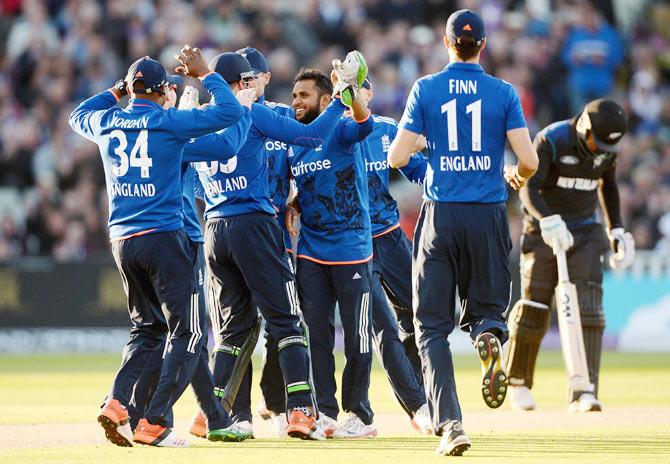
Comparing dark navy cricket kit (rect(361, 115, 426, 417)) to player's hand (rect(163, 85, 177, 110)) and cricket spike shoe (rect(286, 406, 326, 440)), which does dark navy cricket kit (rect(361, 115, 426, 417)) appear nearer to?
cricket spike shoe (rect(286, 406, 326, 440))

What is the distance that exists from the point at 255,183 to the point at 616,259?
4.17 m

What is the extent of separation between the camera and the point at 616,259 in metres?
12.9

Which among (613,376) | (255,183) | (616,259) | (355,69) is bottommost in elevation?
(613,376)

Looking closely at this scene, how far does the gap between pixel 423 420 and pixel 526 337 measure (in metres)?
2.58

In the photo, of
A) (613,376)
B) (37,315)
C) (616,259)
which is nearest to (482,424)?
(616,259)

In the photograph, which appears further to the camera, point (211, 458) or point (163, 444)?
point (163, 444)

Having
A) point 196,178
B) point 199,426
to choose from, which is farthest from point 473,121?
point 199,426

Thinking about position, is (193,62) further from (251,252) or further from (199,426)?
(199,426)

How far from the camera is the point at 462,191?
30.3 ft

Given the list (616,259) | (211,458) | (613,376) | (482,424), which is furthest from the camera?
(613,376)

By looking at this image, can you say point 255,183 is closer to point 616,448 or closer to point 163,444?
point 163,444

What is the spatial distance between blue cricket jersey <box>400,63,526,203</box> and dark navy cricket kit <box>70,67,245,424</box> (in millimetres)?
1363

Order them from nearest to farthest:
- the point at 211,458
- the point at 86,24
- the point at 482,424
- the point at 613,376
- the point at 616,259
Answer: the point at 211,458 → the point at 482,424 → the point at 616,259 → the point at 613,376 → the point at 86,24

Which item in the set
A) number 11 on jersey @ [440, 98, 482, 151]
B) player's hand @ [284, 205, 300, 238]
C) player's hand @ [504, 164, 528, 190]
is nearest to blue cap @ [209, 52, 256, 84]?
player's hand @ [284, 205, 300, 238]
